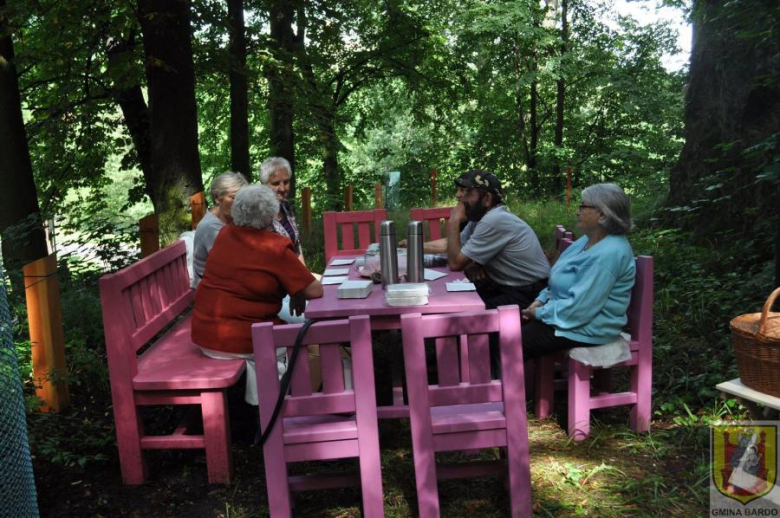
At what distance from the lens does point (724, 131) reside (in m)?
8.05

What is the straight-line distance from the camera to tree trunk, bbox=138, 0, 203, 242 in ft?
23.0

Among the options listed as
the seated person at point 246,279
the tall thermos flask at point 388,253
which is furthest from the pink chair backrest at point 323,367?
the tall thermos flask at point 388,253

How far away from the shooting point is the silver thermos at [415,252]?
4.07m

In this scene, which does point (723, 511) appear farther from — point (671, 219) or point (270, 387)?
point (671, 219)

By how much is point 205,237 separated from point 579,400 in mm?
2670

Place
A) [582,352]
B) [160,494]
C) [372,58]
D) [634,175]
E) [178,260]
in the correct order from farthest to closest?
1. [634,175]
2. [372,58]
3. [178,260]
4. [582,352]
5. [160,494]

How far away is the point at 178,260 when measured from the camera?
5051mm

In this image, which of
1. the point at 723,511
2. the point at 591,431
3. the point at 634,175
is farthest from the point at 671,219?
the point at 634,175

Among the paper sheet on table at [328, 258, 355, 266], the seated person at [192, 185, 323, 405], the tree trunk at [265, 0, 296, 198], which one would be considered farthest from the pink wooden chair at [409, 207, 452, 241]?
the tree trunk at [265, 0, 296, 198]

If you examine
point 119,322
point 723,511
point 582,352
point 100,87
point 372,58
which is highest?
point 372,58

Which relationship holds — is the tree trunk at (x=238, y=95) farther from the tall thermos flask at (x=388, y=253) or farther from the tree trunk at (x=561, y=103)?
the tree trunk at (x=561, y=103)

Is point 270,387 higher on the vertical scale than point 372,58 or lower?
lower

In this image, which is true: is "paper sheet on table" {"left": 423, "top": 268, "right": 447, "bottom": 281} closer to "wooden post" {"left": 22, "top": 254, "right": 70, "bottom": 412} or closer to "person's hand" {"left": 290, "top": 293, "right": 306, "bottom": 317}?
"person's hand" {"left": 290, "top": 293, "right": 306, "bottom": 317}

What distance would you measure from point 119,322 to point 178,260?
148 cm
